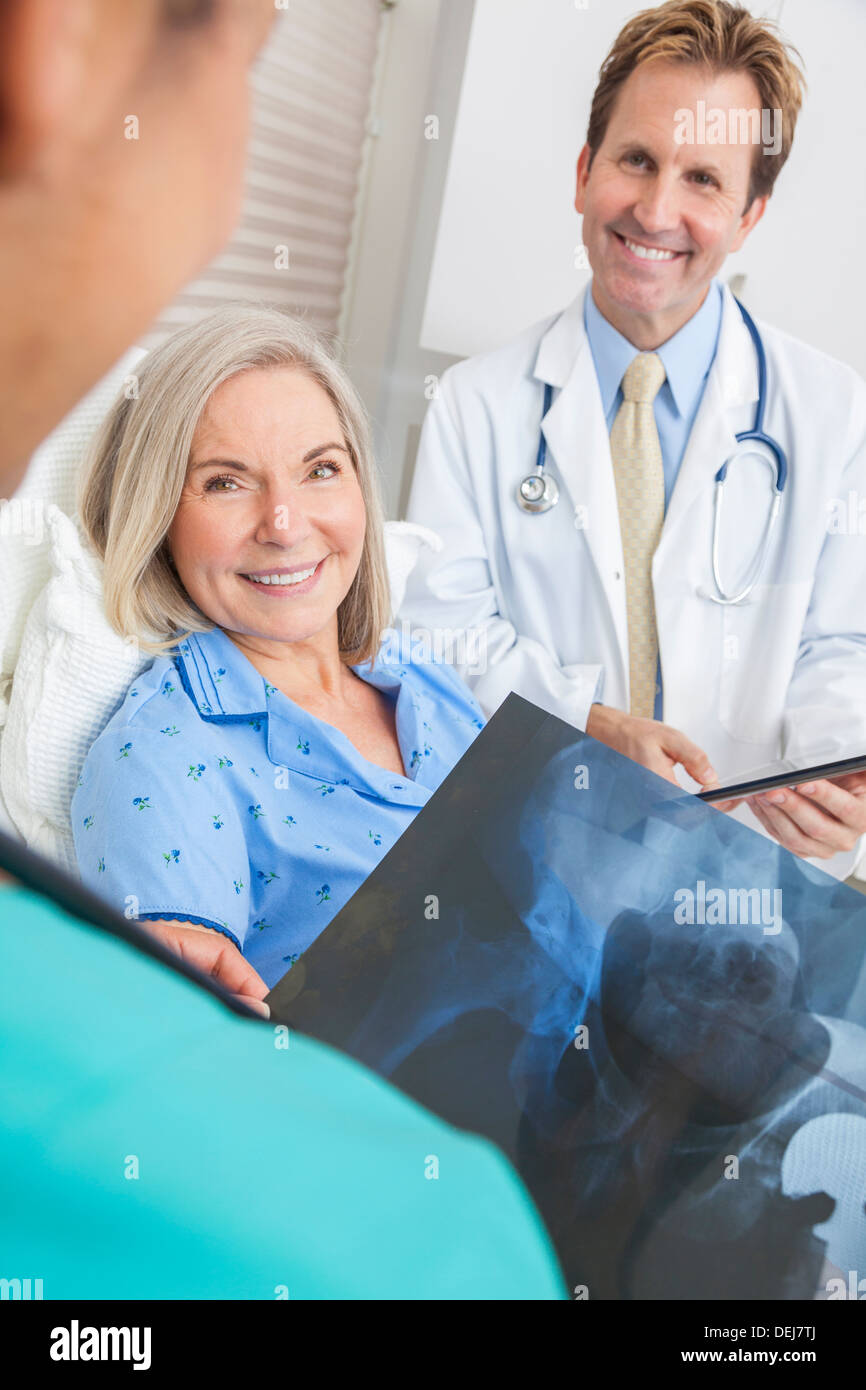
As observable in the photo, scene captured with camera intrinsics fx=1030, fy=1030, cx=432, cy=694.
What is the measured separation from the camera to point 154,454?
99 centimetres

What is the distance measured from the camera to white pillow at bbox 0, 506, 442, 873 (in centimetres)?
98

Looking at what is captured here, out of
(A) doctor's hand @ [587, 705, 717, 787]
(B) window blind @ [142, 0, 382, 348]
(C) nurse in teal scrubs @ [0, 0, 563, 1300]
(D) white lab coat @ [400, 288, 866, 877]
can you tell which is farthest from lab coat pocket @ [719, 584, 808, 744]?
(C) nurse in teal scrubs @ [0, 0, 563, 1300]

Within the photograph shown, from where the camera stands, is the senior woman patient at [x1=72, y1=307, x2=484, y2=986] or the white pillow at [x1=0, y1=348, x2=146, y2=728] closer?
the senior woman patient at [x1=72, y1=307, x2=484, y2=986]

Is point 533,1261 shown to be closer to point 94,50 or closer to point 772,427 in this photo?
point 94,50

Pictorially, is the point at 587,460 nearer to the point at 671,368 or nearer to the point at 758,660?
the point at 671,368

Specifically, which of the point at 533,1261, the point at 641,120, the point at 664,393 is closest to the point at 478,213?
the point at 641,120

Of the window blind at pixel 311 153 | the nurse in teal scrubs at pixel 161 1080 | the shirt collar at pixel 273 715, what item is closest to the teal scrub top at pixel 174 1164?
the nurse in teal scrubs at pixel 161 1080

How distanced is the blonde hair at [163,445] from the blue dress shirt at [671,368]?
52cm

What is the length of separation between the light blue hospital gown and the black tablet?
0.30m

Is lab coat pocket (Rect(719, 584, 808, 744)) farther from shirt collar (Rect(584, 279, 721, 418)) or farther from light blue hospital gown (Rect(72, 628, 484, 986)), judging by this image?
light blue hospital gown (Rect(72, 628, 484, 986))

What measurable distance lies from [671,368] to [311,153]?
2.75 feet

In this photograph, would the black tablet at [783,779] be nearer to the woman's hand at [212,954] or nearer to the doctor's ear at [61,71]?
the woman's hand at [212,954]
